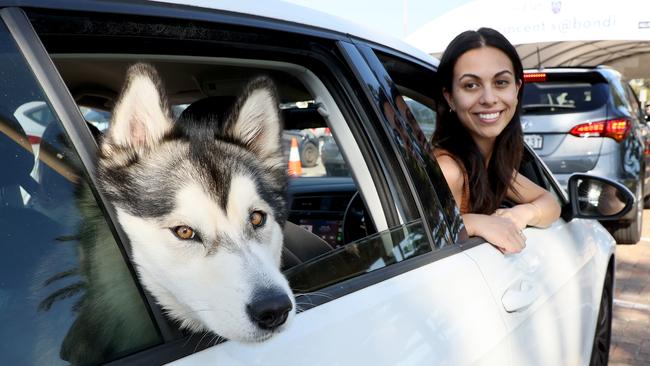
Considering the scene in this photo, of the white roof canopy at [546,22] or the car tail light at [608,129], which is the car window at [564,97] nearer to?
the car tail light at [608,129]

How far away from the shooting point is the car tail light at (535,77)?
22.5 feet

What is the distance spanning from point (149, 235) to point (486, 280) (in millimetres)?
1206

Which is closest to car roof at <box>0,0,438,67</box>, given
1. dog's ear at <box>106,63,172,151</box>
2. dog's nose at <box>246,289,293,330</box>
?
dog's ear at <box>106,63,172,151</box>

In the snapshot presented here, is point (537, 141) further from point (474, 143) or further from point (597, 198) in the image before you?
point (474, 143)

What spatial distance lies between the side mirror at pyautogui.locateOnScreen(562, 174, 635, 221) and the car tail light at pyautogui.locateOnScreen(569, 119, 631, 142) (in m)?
4.35

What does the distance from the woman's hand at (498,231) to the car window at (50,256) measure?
4.77ft

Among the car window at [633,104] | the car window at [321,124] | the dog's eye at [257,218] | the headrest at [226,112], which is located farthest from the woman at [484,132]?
the car window at [633,104]

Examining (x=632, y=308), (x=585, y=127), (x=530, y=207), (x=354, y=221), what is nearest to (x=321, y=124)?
(x=354, y=221)

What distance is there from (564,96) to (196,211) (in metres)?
6.93

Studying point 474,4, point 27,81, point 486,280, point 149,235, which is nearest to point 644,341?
point 486,280

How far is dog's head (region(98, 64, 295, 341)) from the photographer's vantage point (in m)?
1.13

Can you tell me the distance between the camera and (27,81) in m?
1.01

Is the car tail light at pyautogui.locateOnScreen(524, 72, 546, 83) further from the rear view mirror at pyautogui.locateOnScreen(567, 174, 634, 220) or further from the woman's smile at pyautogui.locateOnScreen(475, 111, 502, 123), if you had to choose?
the woman's smile at pyautogui.locateOnScreen(475, 111, 502, 123)

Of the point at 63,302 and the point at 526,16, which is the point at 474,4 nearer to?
the point at 526,16
